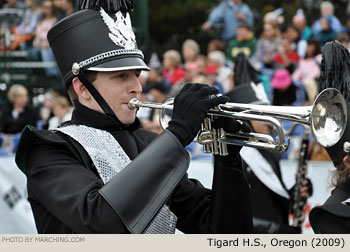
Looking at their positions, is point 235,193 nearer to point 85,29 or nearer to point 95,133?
point 95,133

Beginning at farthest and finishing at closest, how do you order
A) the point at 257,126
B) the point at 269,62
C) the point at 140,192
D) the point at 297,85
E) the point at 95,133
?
the point at 269,62, the point at 297,85, the point at 257,126, the point at 95,133, the point at 140,192

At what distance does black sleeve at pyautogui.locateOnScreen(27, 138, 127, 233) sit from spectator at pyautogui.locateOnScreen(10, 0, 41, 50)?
11.3m

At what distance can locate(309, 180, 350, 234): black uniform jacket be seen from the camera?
10.8 feet

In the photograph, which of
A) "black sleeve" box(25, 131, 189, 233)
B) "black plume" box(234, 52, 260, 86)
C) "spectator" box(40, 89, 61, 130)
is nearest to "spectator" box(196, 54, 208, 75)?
"spectator" box(40, 89, 61, 130)

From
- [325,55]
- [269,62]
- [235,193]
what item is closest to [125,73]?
[235,193]

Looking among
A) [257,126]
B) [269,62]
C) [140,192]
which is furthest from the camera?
[269,62]

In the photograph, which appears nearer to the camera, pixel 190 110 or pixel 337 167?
pixel 190 110

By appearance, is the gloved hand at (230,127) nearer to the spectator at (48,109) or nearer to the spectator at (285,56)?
the spectator at (285,56)

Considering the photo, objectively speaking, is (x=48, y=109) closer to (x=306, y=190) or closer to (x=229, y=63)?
(x=229, y=63)

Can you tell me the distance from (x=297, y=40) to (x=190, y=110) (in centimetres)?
849

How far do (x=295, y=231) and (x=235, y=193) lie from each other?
215 centimetres

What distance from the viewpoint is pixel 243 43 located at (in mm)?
11859

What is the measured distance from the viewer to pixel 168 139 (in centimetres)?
299

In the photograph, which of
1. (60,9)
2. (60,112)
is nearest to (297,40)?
(60,112)
